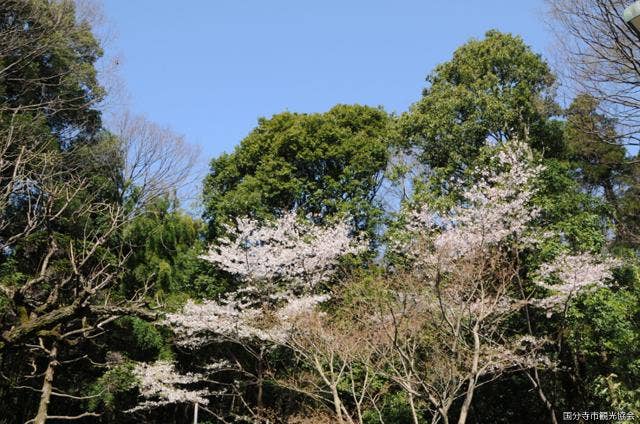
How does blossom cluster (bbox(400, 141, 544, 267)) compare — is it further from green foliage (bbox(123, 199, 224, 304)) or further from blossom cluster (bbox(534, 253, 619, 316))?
green foliage (bbox(123, 199, 224, 304))

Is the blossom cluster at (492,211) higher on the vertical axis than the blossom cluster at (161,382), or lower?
higher

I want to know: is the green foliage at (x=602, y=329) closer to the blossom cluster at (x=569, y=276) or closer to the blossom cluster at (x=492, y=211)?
the blossom cluster at (x=569, y=276)

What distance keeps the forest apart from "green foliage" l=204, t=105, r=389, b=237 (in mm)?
68

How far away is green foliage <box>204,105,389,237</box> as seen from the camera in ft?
47.6

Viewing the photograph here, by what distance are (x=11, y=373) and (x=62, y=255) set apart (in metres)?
2.84

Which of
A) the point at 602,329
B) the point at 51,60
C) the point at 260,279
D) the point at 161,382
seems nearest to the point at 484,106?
the point at 602,329

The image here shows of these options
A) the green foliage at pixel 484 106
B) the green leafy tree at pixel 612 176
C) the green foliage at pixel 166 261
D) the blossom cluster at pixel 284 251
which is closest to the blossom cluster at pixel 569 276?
the green leafy tree at pixel 612 176

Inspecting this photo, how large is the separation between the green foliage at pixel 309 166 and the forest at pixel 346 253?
0.07 m

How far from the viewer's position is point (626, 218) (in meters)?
13.8

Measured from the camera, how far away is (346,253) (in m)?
12.3

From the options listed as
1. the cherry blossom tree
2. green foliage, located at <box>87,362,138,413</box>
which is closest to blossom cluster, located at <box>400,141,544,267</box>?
the cherry blossom tree

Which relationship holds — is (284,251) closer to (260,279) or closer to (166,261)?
(260,279)

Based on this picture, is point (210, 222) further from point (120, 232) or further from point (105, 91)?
point (105, 91)

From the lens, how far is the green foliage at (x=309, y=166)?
47.6 ft
